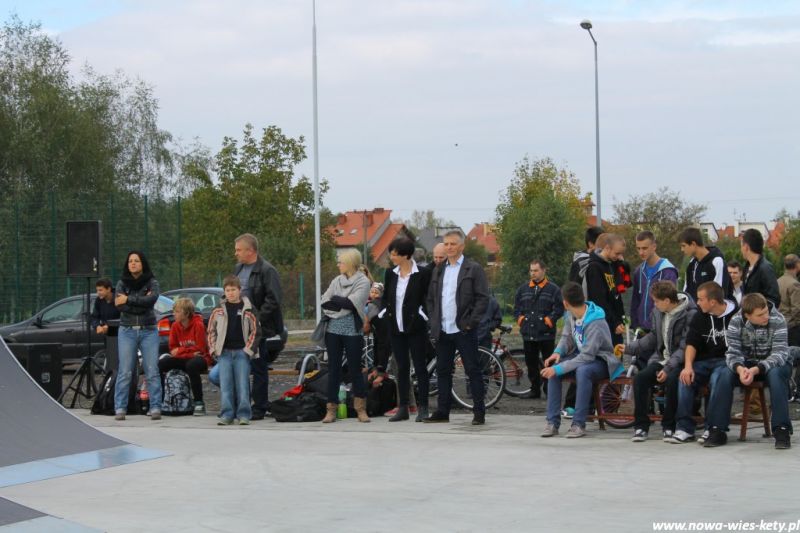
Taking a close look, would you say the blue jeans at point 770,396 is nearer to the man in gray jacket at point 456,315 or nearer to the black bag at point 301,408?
the man in gray jacket at point 456,315

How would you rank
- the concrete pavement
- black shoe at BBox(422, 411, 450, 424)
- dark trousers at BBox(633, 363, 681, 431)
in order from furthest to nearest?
black shoe at BBox(422, 411, 450, 424), dark trousers at BBox(633, 363, 681, 431), the concrete pavement

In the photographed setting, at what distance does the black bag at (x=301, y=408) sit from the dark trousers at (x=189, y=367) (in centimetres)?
156

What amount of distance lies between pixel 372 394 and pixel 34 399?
404cm

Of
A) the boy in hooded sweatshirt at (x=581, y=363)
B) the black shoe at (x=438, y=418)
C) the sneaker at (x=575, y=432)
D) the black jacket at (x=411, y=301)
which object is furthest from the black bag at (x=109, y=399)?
the sneaker at (x=575, y=432)

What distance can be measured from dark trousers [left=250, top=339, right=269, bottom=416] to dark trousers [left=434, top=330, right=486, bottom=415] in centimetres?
217

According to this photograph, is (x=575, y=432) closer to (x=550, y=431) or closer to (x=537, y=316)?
(x=550, y=431)

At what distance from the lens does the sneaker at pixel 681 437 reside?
992 cm

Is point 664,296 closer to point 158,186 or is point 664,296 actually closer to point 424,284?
point 424,284

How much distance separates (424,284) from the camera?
40.0ft

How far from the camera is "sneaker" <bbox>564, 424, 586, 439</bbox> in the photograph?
1055 cm

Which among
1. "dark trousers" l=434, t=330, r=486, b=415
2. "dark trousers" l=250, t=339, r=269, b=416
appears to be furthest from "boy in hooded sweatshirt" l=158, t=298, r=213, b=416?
"dark trousers" l=434, t=330, r=486, b=415

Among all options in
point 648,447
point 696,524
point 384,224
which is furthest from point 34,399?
point 384,224

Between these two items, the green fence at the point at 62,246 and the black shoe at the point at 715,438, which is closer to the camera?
the black shoe at the point at 715,438

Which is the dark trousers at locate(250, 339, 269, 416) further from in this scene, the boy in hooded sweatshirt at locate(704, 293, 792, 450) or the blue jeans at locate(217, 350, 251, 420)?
the boy in hooded sweatshirt at locate(704, 293, 792, 450)
